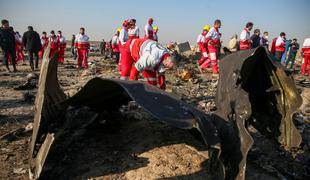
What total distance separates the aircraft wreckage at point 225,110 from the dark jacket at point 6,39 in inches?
315

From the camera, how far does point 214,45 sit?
9.00m

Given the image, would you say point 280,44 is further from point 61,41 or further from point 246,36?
point 61,41

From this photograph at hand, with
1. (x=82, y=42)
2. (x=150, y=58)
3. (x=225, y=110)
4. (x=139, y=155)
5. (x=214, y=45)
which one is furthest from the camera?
(x=82, y=42)

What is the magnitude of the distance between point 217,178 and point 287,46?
14.0m

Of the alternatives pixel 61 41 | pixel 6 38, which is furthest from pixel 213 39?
pixel 61 41

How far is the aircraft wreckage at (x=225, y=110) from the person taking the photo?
217 centimetres

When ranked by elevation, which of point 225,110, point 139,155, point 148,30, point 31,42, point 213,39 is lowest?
point 139,155

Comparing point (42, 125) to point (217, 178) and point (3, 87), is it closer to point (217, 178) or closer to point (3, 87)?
point (217, 178)

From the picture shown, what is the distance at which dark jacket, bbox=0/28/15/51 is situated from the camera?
9483 millimetres

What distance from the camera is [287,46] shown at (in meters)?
14.2

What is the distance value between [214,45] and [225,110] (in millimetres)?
6916

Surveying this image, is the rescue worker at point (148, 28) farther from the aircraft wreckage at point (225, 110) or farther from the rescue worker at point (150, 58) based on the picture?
the aircraft wreckage at point (225, 110)

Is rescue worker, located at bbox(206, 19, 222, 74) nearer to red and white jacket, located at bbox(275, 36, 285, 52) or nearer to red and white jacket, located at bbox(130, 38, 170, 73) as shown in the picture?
red and white jacket, located at bbox(275, 36, 285, 52)

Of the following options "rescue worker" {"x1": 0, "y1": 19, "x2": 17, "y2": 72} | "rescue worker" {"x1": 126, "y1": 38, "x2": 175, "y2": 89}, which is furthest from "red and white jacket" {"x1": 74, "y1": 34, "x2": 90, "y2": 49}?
"rescue worker" {"x1": 126, "y1": 38, "x2": 175, "y2": 89}
